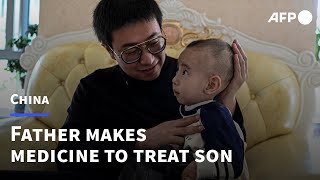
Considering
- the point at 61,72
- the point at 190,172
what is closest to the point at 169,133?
the point at 190,172

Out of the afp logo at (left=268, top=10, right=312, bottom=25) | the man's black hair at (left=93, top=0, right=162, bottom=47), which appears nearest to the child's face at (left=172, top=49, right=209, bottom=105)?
the man's black hair at (left=93, top=0, right=162, bottom=47)

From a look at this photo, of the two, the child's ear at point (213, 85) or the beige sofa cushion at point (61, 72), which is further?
the beige sofa cushion at point (61, 72)

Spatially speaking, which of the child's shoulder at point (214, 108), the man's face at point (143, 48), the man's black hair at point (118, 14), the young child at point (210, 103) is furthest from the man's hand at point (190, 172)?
the man's black hair at point (118, 14)

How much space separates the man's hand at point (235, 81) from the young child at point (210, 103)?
1 centimetres

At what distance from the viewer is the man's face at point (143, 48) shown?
42.3 inches

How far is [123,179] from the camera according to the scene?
106 centimetres

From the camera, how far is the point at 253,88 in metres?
1.10

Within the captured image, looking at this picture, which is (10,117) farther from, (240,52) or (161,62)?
(240,52)

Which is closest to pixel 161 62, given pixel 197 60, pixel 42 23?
pixel 197 60

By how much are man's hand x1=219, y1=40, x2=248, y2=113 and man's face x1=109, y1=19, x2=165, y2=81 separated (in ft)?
0.59

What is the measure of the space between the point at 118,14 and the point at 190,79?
243mm

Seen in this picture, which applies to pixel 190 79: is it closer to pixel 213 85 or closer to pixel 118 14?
pixel 213 85

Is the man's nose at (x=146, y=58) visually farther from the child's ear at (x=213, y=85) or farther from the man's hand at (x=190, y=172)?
the man's hand at (x=190, y=172)

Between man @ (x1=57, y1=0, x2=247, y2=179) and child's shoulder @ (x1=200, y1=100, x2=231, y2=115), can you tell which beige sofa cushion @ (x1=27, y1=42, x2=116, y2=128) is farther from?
child's shoulder @ (x1=200, y1=100, x2=231, y2=115)
